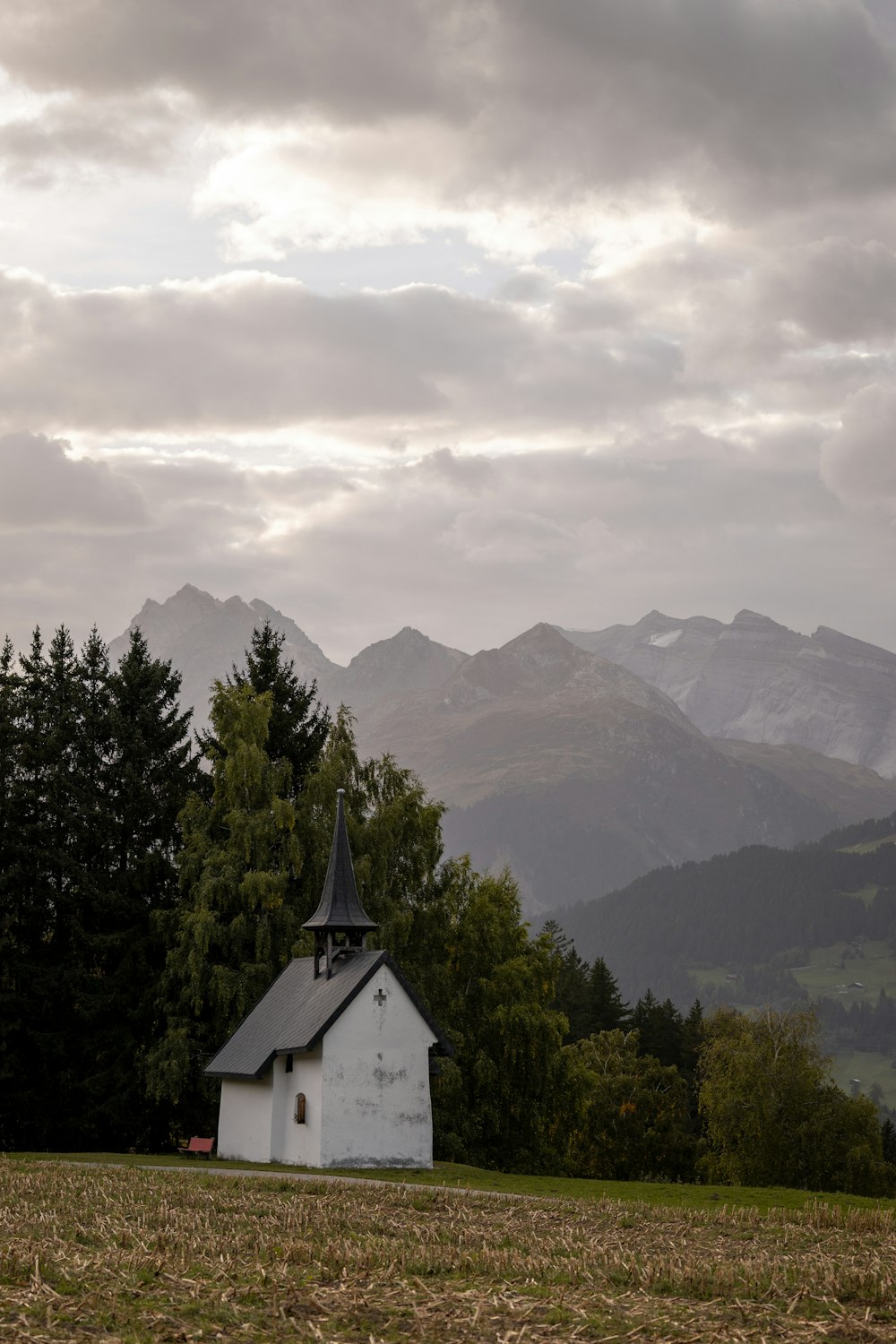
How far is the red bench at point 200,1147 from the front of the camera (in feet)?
164

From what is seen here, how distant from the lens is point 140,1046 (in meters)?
53.4

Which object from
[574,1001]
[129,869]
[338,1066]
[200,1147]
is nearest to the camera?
[338,1066]

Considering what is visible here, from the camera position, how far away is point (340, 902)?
4853 centimetres

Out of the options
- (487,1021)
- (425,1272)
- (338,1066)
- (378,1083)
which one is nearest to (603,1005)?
(487,1021)

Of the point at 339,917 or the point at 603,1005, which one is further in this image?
the point at 603,1005

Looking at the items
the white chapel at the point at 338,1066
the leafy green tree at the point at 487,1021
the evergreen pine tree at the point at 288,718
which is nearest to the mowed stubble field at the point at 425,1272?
the white chapel at the point at 338,1066

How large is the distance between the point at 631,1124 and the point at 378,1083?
148 ft

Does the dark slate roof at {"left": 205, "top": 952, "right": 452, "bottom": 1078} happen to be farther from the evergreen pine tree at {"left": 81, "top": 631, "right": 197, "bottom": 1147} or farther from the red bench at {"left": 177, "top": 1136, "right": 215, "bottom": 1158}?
the evergreen pine tree at {"left": 81, "top": 631, "right": 197, "bottom": 1147}

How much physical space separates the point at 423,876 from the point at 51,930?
15989 mm

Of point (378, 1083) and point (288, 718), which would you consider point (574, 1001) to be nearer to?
Answer: point (288, 718)

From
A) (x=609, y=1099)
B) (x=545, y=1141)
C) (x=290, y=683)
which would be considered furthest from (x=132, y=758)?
(x=609, y=1099)

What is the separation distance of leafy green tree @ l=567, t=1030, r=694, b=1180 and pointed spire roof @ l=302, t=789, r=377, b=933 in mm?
38926

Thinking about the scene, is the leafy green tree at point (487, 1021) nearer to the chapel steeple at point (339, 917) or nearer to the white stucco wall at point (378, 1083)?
the chapel steeple at point (339, 917)

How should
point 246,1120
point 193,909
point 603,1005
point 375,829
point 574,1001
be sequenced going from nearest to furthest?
1. point 246,1120
2. point 193,909
3. point 375,829
4. point 574,1001
5. point 603,1005
